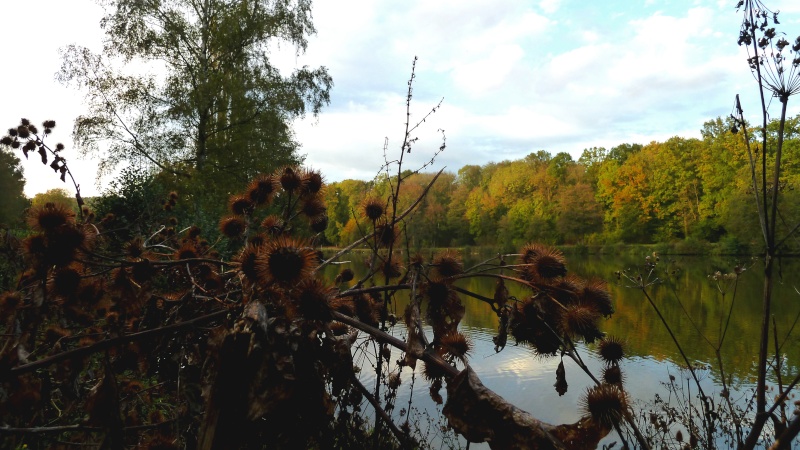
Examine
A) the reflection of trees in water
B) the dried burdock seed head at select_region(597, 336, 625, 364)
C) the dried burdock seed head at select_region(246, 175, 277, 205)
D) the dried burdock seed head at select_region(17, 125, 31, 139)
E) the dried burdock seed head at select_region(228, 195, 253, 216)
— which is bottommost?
the reflection of trees in water

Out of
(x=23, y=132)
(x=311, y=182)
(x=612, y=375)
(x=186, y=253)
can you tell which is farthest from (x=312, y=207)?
(x=23, y=132)

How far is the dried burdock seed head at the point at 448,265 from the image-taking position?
1.57m

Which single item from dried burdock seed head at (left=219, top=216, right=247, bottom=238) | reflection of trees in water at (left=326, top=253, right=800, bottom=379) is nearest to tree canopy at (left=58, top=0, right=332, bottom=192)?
reflection of trees in water at (left=326, top=253, right=800, bottom=379)

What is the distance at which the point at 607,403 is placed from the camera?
3.82 ft

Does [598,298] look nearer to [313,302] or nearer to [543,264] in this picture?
[543,264]

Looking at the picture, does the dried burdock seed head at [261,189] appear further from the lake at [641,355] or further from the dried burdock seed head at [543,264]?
the lake at [641,355]

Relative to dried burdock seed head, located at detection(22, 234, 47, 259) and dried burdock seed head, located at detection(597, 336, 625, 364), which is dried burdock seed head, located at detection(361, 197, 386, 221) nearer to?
dried burdock seed head, located at detection(597, 336, 625, 364)

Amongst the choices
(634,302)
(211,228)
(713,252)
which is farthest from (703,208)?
(211,228)

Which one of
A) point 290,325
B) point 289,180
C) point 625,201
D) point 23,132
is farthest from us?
point 625,201

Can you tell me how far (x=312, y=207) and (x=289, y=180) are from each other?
15cm

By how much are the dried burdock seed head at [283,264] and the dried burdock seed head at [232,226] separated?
0.98 m

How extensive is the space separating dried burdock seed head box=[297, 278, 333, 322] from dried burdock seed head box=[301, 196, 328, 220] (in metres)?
0.86

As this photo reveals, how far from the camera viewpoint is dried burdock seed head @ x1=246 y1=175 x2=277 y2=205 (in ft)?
6.54

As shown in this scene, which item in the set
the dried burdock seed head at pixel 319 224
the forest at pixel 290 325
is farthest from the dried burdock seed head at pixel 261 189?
the dried burdock seed head at pixel 319 224
